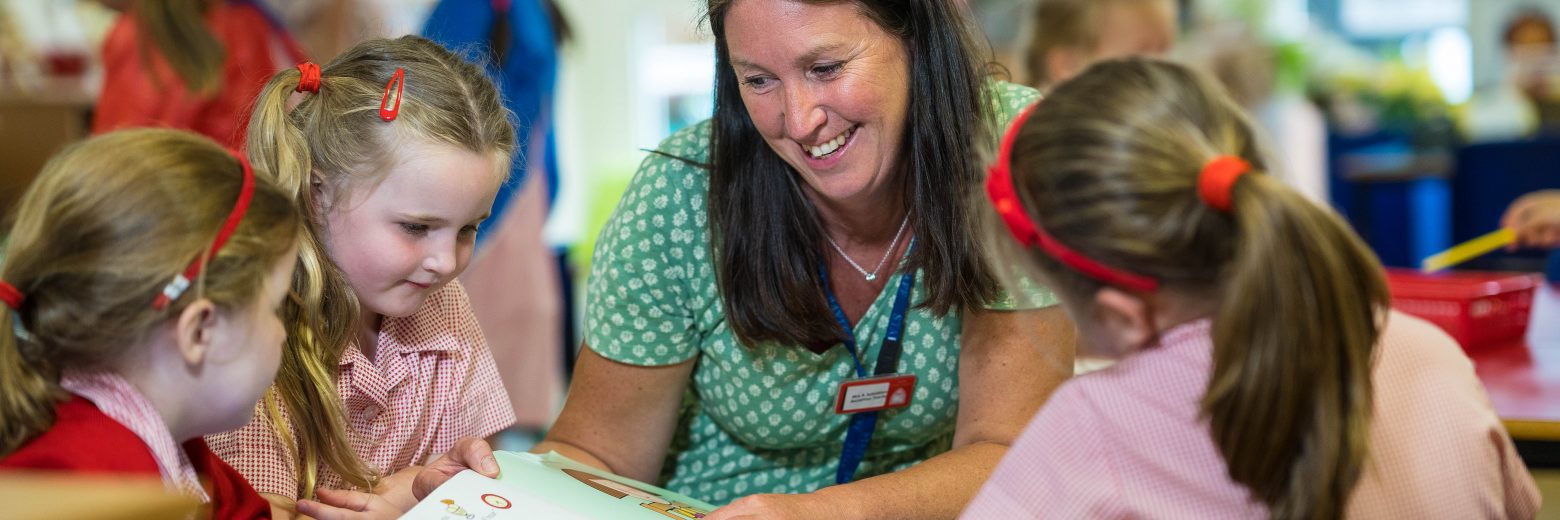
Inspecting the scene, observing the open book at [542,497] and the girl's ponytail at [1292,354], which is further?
the open book at [542,497]

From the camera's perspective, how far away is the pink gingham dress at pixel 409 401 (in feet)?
4.48

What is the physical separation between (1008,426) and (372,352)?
72 centimetres

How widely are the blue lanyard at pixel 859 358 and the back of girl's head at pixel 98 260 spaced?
0.74m

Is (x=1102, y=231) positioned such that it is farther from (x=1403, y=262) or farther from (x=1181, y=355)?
(x=1403, y=262)

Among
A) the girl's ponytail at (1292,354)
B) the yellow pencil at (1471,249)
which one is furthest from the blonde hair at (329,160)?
the yellow pencil at (1471,249)

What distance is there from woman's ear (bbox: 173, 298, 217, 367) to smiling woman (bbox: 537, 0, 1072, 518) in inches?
24.5

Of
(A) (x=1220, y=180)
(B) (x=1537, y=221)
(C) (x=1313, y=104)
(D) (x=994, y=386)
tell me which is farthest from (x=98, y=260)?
(C) (x=1313, y=104)

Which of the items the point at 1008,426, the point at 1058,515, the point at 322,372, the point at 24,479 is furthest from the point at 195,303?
the point at 1008,426

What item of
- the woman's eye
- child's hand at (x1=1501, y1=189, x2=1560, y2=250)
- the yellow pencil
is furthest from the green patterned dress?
child's hand at (x1=1501, y1=189, x2=1560, y2=250)

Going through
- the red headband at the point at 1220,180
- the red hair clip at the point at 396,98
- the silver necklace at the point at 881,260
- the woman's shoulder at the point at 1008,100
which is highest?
the red hair clip at the point at 396,98

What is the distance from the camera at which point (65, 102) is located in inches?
173

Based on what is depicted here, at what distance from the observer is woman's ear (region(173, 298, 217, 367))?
3.40 feet

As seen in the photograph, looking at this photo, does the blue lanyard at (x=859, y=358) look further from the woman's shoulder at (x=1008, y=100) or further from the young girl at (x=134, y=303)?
the young girl at (x=134, y=303)

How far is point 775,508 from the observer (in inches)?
51.4
